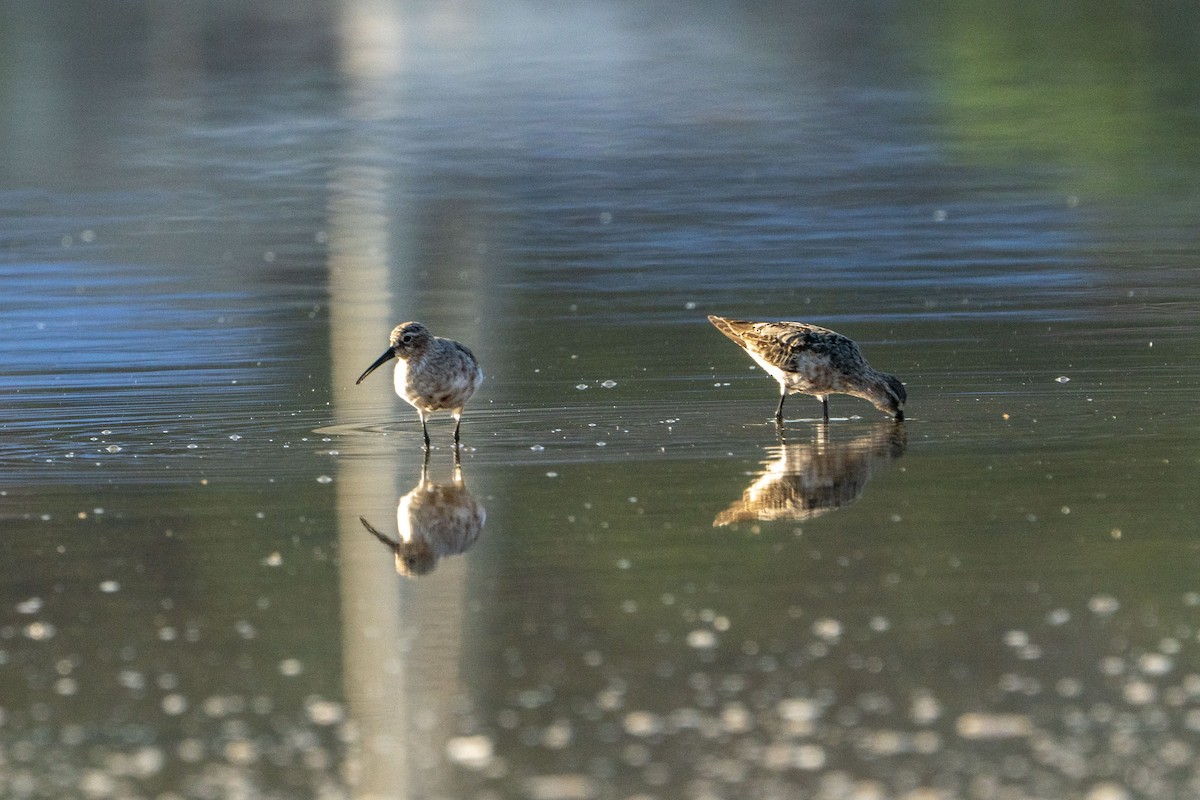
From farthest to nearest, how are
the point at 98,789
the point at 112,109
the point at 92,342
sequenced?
the point at 112,109
the point at 92,342
the point at 98,789

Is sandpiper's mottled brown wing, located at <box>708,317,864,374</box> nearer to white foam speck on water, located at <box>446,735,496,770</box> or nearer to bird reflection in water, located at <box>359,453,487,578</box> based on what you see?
bird reflection in water, located at <box>359,453,487,578</box>

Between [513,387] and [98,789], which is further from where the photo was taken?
[513,387]

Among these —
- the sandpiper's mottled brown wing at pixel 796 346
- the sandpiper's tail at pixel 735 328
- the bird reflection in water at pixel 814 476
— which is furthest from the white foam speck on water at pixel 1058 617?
the sandpiper's tail at pixel 735 328

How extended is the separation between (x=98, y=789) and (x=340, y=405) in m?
7.53

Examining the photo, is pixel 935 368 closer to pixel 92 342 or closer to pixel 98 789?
pixel 92 342

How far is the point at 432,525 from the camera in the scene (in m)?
10.6

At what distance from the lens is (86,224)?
2698cm

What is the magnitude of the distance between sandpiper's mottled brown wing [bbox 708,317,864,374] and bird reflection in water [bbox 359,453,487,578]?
2740 mm

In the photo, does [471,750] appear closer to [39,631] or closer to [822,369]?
[39,631]

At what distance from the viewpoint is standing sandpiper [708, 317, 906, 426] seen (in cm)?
1338

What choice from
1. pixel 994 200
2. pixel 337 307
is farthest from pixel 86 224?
pixel 994 200

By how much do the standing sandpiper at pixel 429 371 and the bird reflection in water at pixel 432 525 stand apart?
119cm

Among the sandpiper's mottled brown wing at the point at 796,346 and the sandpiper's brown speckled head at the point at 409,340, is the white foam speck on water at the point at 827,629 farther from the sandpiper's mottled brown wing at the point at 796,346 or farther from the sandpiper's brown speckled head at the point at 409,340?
the sandpiper's mottled brown wing at the point at 796,346

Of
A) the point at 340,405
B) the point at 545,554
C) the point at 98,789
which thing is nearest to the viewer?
the point at 98,789
